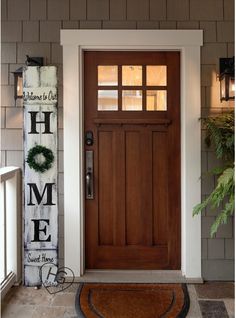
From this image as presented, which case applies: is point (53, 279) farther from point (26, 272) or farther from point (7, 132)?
point (7, 132)

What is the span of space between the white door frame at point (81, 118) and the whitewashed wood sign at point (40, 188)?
122 mm

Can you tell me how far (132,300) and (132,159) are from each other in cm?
120

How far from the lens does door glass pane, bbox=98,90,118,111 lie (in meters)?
3.13

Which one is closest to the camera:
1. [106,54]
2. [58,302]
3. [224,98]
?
[58,302]

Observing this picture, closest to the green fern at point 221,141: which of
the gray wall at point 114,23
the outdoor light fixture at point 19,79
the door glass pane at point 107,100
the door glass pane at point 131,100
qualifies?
the gray wall at point 114,23

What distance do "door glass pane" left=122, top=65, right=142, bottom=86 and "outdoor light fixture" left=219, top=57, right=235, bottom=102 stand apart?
0.72 m

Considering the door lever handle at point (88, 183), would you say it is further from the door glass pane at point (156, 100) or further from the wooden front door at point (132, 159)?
the door glass pane at point (156, 100)

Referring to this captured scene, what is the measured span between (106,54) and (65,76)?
→ 44cm

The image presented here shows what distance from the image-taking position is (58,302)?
8.63ft

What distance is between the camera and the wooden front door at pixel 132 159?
3113 millimetres

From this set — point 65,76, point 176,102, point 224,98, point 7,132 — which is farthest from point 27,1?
point 224,98

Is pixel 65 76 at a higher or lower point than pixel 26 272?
higher

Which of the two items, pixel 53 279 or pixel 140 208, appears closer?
pixel 53 279

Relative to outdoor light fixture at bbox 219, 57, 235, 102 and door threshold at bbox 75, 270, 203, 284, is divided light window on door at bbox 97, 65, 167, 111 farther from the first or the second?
door threshold at bbox 75, 270, 203, 284
